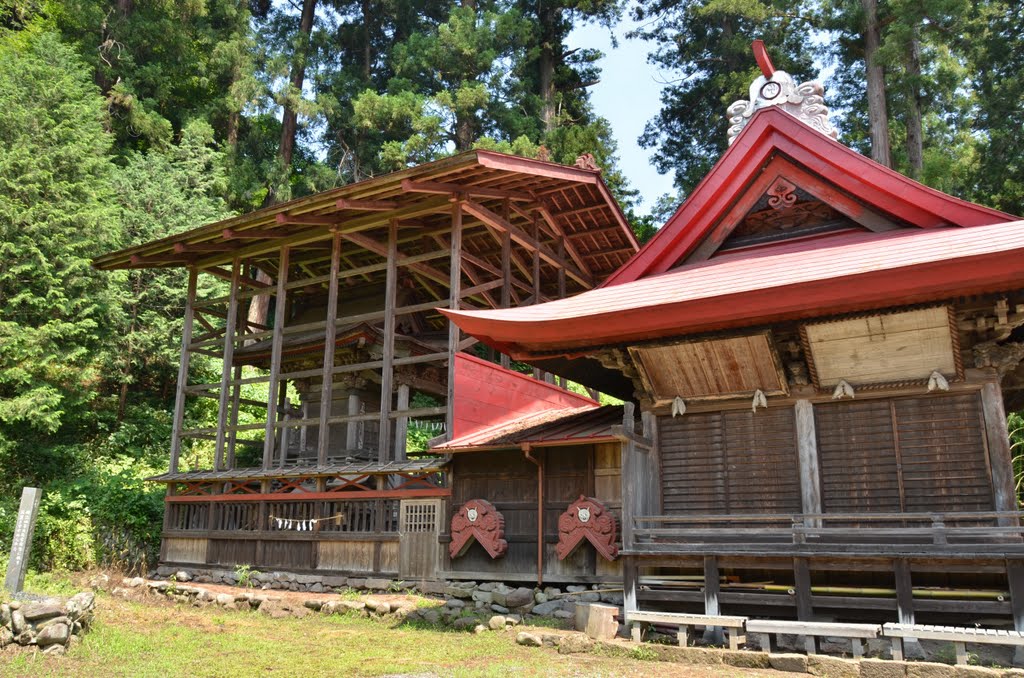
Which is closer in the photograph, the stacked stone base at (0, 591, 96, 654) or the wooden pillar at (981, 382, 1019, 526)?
the stacked stone base at (0, 591, 96, 654)

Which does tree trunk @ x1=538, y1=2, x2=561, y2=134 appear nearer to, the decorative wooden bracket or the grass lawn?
the decorative wooden bracket

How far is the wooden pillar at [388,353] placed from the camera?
52.4 feet

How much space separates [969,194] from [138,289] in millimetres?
25699

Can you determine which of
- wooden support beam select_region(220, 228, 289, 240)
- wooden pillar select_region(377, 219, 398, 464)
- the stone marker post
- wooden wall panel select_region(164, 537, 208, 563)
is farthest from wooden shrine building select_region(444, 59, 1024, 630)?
wooden wall panel select_region(164, 537, 208, 563)

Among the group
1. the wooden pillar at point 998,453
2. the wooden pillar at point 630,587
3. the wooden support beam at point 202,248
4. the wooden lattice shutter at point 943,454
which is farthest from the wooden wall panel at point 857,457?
the wooden support beam at point 202,248

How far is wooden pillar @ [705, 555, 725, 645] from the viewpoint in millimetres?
9953

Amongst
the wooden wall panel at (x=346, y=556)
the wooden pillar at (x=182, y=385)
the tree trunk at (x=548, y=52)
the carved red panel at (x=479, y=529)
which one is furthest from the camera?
A: the tree trunk at (x=548, y=52)

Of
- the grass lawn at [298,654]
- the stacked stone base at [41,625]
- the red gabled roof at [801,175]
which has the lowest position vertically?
the grass lawn at [298,654]

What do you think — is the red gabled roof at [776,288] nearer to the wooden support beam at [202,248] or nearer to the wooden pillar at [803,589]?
the wooden pillar at [803,589]

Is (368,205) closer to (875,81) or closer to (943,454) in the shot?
(943,454)

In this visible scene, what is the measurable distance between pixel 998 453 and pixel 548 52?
32.1 m

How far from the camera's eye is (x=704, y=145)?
37812mm

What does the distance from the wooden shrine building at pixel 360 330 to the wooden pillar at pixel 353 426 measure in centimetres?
4

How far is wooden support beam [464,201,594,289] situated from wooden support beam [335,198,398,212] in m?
1.80
